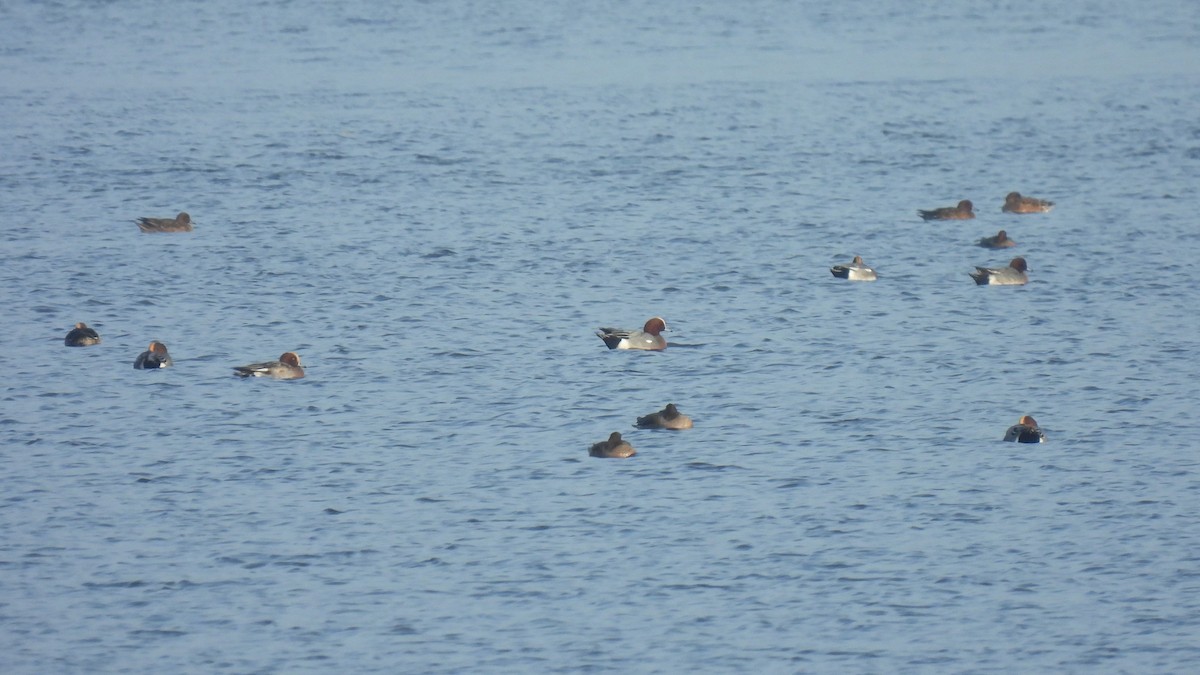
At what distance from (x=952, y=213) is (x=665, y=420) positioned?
1385 centimetres

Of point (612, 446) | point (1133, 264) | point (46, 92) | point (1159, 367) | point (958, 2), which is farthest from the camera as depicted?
point (958, 2)

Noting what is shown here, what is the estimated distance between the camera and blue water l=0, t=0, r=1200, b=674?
50.9 feet

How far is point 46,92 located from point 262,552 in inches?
1313

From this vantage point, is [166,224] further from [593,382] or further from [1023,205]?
[1023,205]

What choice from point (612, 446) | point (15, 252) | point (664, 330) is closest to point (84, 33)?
point (15, 252)

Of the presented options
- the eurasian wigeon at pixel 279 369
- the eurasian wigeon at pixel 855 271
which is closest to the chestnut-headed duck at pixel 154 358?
the eurasian wigeon at pixel 279 369

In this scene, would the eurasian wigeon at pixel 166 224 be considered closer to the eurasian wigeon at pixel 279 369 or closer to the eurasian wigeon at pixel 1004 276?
the eurasian wigeon at pixel 279 369

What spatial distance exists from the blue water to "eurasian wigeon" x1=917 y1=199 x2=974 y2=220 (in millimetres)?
236

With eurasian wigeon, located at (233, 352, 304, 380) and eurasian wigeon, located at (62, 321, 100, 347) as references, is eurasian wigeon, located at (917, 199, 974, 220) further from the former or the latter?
eurasian wigeon, located at (62, 321, 100, 347)

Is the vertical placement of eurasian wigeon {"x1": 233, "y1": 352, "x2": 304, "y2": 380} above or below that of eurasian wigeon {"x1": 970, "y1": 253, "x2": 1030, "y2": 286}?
below

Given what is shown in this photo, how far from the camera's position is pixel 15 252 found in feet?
99.3

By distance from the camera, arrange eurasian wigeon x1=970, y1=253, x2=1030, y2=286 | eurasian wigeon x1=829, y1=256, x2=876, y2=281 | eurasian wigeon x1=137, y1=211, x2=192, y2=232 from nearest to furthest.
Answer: eurasian wigeon x1=970, y1=253, x2=1030, y2=286, eurasian wigeon x1=829, y1=256, x2=876, y2=281, eurasian wigeon x1=137, y1=211, x2=192, y2=232

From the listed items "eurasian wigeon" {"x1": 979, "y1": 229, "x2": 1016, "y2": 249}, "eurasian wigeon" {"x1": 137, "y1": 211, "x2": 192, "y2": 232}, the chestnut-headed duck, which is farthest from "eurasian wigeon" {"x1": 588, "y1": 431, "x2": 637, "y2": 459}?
"eurasian wigeon" {"x1": 137, "y1": 211, "x2": 192, "y2": 232}

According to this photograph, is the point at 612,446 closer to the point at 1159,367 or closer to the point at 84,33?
the point at 1159,367
